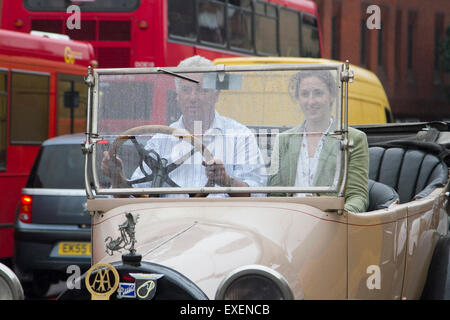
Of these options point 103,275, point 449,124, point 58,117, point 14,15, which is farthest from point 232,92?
point 14,15

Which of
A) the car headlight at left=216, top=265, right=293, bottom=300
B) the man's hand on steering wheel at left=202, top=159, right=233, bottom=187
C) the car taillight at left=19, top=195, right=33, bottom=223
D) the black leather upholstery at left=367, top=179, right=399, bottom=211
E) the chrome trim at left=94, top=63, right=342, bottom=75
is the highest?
the chrome trim at left=94, top=63, right=342, bottom=75

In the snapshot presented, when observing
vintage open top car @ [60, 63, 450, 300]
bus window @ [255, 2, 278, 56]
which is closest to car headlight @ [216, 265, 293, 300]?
vintage open top car @ [60, 63, 450, 300]

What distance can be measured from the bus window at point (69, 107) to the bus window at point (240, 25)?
12.0ft

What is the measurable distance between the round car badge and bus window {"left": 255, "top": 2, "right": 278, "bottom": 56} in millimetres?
12654

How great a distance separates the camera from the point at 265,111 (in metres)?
4.20

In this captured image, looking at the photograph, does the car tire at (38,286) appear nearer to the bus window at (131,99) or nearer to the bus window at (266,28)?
the bus window at (131,99)

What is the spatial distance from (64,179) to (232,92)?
484 centimetres

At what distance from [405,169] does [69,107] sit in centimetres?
690

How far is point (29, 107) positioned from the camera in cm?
1157

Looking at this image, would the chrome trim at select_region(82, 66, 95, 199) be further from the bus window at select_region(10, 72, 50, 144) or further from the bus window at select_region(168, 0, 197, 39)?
the bus window at select_region(168, 0, 197, 39)

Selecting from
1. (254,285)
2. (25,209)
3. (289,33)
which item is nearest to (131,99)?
(254,285)

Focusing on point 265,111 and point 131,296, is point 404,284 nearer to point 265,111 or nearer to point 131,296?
point 265,111

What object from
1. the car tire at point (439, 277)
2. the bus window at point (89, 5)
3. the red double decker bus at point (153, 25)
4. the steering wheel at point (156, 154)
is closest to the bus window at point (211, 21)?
the red double decker bus at point (153, 25)

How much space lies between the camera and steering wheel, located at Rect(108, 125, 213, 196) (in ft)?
13.9
